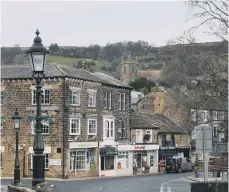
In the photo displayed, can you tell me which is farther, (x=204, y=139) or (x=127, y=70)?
(x=127, y=70)

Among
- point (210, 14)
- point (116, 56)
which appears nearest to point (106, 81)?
point (210, 14)

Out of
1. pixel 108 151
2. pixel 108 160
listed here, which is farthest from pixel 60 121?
pixel 108 160

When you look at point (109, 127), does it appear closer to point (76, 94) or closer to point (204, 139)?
point (76, 94)

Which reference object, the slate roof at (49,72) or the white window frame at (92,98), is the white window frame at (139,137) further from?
the white window frame at (92,98)

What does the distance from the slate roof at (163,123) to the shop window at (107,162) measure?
10586 millimetres

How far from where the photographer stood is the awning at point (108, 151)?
5325 centimetres

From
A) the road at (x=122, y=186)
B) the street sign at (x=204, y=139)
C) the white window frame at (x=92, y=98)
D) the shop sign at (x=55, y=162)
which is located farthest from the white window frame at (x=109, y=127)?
the street sign at (x=204, y=139)

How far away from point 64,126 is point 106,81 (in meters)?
9.52

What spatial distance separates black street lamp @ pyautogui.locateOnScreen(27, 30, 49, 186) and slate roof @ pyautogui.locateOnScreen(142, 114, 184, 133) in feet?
164

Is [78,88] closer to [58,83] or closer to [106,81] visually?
[58,83]

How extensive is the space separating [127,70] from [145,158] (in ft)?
240

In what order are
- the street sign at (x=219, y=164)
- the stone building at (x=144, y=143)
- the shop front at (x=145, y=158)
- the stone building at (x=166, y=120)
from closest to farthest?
1. the street sign at (x=219, y=164)
2. the shop front at (x=145, y=158)
3. the stone building at (x=144, y=143)
4. the stone building at (x=166, y=120)

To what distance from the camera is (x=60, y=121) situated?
1912 inches

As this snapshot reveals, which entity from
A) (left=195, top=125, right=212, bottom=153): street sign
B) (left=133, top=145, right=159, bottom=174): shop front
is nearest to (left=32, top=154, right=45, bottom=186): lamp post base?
(left=195, top=125, right=212, bottom=153): street sign
